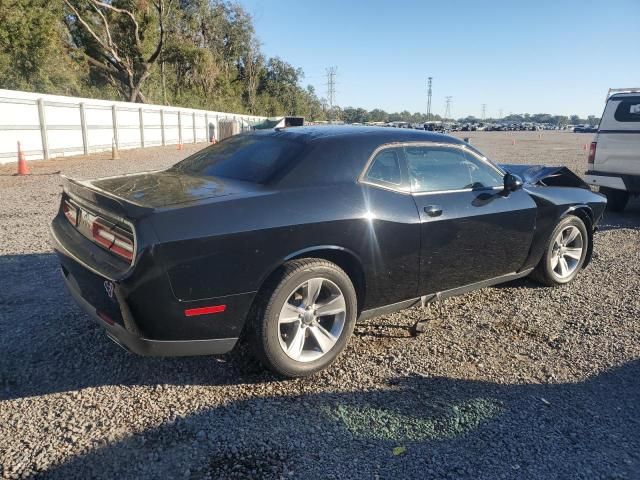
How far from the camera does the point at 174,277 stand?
2598mm

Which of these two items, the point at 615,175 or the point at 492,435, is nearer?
the point at 492,435

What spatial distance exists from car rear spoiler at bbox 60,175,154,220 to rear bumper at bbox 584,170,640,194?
836cm

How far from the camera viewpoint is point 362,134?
12.0 feet

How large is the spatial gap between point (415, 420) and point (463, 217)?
1718 millimetres

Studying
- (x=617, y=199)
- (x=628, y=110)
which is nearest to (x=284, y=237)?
(x=628, y=110)

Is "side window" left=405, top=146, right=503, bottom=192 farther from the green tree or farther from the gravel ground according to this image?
the green tree

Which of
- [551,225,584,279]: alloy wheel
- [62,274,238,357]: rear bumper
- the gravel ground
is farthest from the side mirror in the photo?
[62,274,238,357]: rear bumper

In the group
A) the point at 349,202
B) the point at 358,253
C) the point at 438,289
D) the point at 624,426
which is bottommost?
the point at 624,426

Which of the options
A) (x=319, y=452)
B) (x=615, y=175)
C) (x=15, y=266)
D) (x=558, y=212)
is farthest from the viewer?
(x=615, y=175)

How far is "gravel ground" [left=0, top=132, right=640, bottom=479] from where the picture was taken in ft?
7.90

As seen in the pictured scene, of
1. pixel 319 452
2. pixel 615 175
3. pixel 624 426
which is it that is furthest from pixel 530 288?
pixel 615 175

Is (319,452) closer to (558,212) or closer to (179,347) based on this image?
(179,347)

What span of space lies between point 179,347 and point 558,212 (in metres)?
3.80

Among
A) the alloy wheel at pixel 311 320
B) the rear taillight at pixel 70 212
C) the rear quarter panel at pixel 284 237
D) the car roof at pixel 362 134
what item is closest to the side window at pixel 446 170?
the car roof at pixel 362 134
